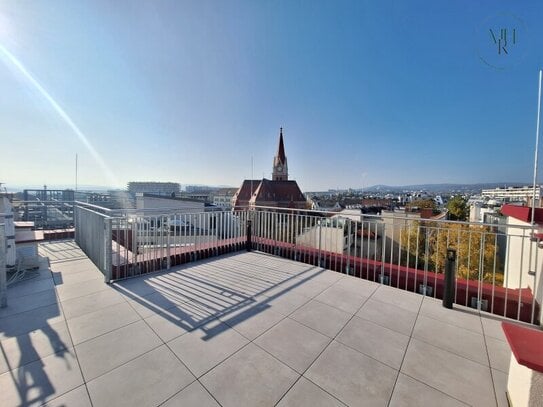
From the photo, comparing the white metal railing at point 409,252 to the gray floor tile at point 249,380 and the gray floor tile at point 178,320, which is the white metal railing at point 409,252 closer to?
the gray floor tile at point 249,380

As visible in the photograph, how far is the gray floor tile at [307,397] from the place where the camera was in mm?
1393

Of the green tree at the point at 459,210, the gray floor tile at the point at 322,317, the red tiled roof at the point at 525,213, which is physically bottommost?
the green tree at the point at 459,210

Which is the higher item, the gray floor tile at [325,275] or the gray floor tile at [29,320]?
the gray floor tile at [29,320]

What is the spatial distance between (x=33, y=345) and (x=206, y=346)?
146 centimetres

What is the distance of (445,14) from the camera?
482cm

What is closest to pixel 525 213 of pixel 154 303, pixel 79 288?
pixel 154 303

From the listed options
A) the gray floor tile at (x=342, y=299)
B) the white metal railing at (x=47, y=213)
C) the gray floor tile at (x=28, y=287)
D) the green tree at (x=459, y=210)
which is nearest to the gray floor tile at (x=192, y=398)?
the gray floor tile at (x=342, y=299)

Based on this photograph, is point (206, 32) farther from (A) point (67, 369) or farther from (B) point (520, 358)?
(B) point (520, 358)

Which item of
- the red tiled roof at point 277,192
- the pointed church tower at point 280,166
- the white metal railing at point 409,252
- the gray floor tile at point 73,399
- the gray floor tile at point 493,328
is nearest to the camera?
the gray floor tile at point 73,399

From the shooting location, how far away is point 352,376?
64.5 inches

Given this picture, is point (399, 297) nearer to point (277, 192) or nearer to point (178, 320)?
point (178, 320)

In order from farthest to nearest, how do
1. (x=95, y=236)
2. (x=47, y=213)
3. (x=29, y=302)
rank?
(x=47, y=213) → (x=95, y=236) → (x=29, y=302)

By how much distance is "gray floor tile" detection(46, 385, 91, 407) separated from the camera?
52.6 inches

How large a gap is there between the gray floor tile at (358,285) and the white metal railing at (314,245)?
16 centimetres
